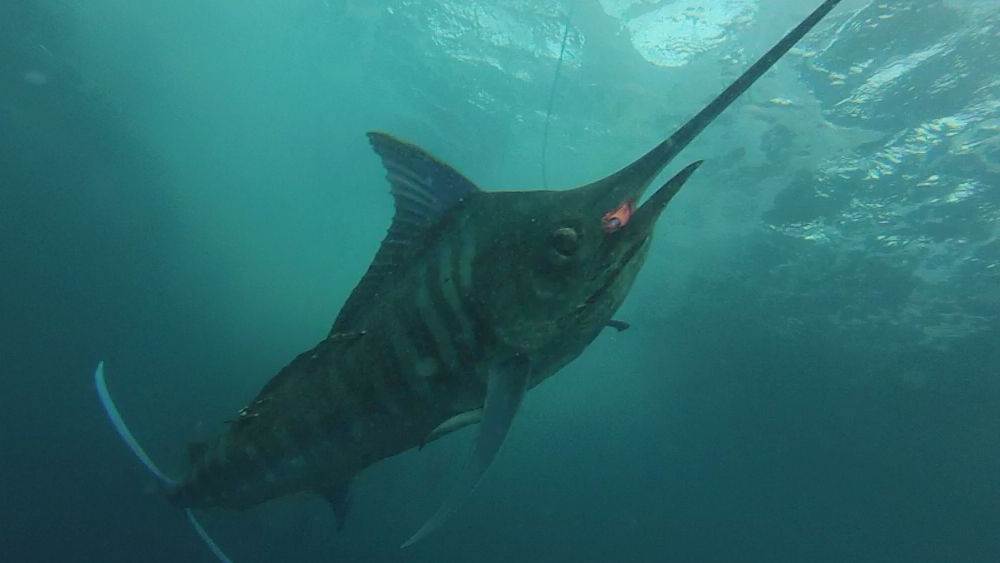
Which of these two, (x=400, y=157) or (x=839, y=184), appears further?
(x=839, y=184)

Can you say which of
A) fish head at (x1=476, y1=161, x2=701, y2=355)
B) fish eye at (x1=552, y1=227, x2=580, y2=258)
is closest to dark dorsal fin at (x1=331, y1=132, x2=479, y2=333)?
fish head at (x1=476, y1=161, x2=701, y2=355)

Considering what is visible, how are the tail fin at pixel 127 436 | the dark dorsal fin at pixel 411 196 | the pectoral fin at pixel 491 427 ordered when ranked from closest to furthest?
the pectoral fin at pixel 491 427 → the dark dorsal fin at pixel 411 196 → the tail fin at pixel 127 436

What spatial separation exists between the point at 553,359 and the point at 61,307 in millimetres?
23421

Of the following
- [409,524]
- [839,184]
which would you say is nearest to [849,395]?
[839,184]

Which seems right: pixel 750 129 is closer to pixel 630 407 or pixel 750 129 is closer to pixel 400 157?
pixel 400 157

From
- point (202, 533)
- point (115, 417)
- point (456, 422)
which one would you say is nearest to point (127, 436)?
point (115, 417)

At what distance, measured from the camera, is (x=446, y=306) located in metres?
1.78

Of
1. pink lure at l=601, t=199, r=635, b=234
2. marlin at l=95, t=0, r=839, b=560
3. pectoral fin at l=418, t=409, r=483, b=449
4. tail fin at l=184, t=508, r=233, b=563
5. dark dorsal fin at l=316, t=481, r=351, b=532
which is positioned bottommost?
tail fin at l=184, t=508, r=233, b=563

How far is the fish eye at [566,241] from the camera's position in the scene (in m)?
1.57

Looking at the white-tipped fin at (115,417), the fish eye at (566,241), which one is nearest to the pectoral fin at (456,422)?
the fish eye at (566,241)

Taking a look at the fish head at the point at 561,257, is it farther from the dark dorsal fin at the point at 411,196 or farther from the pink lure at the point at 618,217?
the dark dorsal fin at the point at 411,196

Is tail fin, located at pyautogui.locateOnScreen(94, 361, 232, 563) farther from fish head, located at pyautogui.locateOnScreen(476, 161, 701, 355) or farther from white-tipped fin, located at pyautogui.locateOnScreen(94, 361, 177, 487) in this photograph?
fish head, located at pyautogui.locateOnScreen(476, 161, 701, 355)

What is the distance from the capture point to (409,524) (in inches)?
743

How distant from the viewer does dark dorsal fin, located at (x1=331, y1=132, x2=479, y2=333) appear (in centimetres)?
190
